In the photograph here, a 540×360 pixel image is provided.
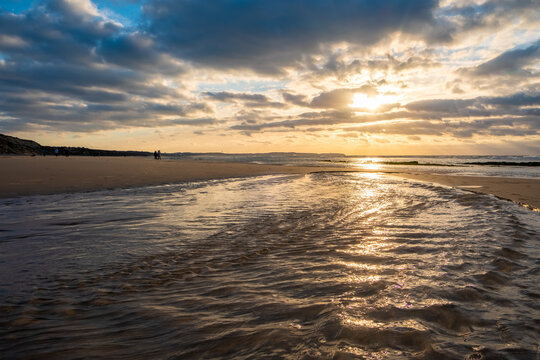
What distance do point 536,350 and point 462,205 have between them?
9.26 metres

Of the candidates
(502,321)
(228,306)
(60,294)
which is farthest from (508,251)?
(60,294)

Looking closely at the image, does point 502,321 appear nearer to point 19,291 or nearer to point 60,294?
point 60,294

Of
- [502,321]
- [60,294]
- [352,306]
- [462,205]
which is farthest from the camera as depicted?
[462,205]

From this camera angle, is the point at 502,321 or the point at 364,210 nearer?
the point at 502,321

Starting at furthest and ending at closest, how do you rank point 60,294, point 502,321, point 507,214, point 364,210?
point 364,210, point 507,214, point 60,294, point 502,321

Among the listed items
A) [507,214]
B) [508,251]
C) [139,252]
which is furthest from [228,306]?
[507,214]

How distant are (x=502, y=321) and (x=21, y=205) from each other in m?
12.4

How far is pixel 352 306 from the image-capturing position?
3291 mm

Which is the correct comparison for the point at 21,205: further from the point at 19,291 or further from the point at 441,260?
the point at 441,260

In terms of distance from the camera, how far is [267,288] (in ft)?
→ 12.6

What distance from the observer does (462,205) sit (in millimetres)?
10555

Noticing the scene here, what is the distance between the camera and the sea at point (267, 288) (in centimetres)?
265

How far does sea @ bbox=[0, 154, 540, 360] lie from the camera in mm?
2646

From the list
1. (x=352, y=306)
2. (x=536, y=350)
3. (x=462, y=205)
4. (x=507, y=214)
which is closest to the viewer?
(x=536, y=350)
